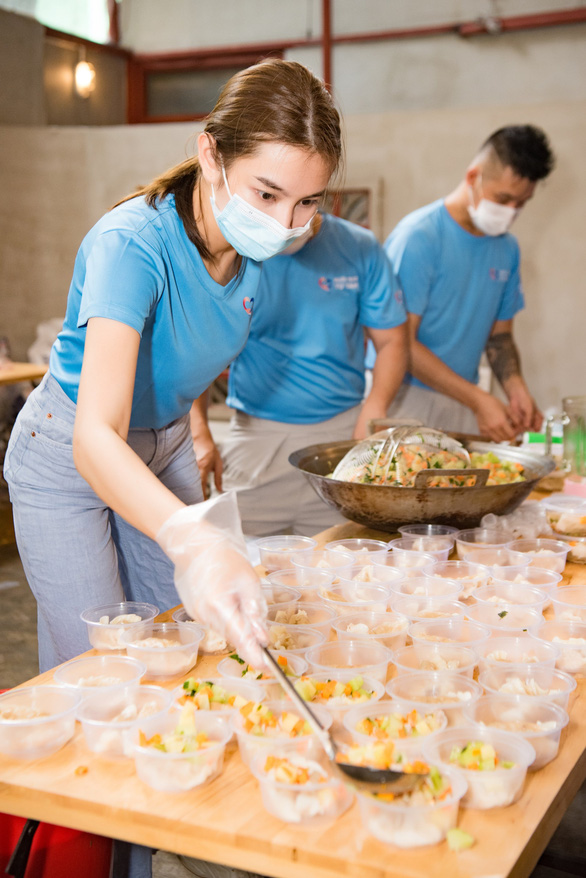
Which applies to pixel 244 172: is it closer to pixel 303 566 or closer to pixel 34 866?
pixel 303 566

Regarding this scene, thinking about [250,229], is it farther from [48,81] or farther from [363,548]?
[48,81]

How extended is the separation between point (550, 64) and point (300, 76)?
6197 mm

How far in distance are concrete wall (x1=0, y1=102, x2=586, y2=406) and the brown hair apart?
4.78 m

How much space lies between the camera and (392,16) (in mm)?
7418

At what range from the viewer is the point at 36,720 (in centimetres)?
115

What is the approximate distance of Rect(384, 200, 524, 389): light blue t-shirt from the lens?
3.39 m

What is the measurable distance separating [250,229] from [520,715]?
1014mm

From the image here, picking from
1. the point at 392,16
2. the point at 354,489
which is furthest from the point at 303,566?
the point at 392,16

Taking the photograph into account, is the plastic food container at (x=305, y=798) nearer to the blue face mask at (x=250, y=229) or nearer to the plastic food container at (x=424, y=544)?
the plastic food container at (x=424, y=544)

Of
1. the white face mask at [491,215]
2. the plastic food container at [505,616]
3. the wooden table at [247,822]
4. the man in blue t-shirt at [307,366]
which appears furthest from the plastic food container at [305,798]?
the white face mask at [491,215]

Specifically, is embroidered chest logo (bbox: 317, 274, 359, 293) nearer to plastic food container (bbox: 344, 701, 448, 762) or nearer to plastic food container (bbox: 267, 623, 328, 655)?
plastic food container (bbox: 267, 623, 328, 655)

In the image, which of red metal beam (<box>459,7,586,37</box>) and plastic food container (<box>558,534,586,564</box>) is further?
red metal beam (<box>459,7,586,37</box>)

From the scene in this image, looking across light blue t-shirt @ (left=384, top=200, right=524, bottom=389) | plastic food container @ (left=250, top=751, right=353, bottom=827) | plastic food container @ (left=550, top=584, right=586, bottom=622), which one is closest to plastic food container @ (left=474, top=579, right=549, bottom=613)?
plastic food container @ (left=550, top=584, right=586, bottom=622)

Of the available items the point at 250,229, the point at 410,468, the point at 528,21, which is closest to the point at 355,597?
the point at 410,468
